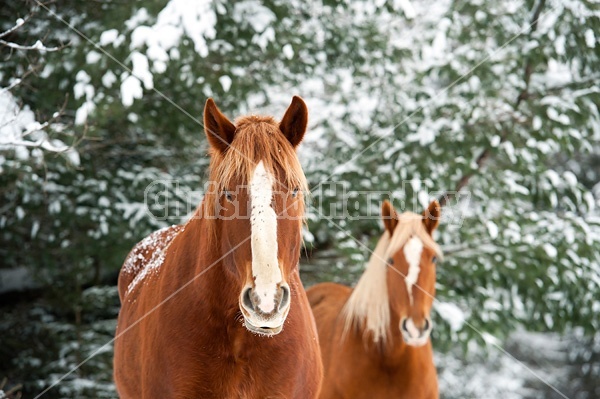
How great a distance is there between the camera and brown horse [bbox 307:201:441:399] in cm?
448

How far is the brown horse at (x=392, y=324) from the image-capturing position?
4.48 m

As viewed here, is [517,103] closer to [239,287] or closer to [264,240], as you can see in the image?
[239,287]

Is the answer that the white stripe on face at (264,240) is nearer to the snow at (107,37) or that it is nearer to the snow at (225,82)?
the snow at (107,37)

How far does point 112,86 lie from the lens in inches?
233

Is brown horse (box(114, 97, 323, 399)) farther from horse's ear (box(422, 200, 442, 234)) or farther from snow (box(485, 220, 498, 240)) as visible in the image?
snow (box(485, 220, 498, 240))

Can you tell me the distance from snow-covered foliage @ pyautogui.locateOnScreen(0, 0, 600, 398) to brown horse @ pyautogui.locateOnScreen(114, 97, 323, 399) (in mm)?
3326

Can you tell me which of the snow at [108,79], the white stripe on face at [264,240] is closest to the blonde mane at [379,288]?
the white stripe on face at [264,240]

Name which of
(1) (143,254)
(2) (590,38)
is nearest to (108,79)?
(1) (143,254)

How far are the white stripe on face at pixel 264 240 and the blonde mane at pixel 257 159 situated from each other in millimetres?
53

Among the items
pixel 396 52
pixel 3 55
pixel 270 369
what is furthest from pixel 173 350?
pixel 396 52

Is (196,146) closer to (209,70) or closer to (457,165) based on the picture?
(209,70)

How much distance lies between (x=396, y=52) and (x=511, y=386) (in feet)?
31.7

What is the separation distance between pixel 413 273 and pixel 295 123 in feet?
7.17

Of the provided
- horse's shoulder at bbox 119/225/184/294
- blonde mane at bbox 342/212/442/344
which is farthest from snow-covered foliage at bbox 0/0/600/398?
horse's shoulder at bbox 119/225/184/294
